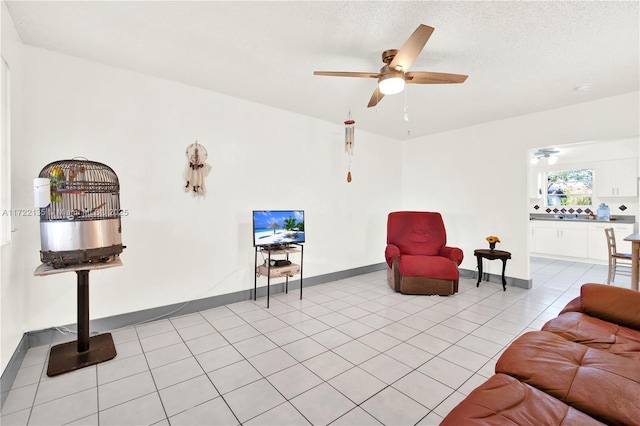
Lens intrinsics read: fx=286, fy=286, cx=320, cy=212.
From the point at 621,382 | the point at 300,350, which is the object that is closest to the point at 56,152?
the point at 300,350

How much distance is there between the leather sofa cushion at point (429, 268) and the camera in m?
3.88

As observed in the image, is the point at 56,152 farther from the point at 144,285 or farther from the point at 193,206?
the point at 144,285

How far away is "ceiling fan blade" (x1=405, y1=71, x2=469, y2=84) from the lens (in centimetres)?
230

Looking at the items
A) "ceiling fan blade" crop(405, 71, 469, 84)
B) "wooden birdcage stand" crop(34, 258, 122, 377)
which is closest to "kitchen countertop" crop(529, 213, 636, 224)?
"ceiling fan blade" crop(405, 71, 469, 84)

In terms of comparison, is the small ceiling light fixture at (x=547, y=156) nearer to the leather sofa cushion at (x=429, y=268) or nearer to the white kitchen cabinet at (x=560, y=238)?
the white kitchen cabinet at (x=560, y=238)

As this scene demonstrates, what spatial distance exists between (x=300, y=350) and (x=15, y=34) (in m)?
3.39

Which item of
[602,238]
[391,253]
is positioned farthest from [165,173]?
[602,238]

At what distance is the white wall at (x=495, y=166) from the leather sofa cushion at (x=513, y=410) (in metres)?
3.77

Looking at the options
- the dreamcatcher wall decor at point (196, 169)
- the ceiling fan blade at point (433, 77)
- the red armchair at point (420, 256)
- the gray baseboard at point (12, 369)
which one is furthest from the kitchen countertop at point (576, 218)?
the gray baseboard at point (12, 369)

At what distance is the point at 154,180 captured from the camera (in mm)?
3051

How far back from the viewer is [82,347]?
2365 millimetres

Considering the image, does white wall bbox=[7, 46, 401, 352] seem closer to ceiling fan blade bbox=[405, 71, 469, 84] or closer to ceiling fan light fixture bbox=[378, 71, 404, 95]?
ceiling fan light fixture bbox=[378, 71, 404, 95]

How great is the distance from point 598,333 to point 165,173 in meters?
3.82

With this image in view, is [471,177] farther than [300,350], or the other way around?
[471,177]
